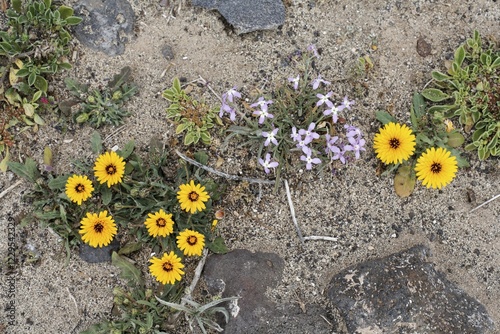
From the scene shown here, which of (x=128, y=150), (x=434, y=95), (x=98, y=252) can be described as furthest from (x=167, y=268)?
(x=434, y=95)

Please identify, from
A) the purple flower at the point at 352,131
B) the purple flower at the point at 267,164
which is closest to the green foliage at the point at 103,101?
the purple flower at the point at 267,164

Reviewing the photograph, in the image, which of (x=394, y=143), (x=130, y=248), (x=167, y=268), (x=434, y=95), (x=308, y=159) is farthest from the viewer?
(x=434, y=95)

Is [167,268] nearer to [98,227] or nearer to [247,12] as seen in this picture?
[98,227]

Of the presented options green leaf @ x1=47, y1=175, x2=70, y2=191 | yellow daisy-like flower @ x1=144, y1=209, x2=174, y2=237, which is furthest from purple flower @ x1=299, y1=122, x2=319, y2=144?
green leaf @ x1=47, y1=175, x2=70, y2=191

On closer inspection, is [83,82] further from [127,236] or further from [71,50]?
[127,236]

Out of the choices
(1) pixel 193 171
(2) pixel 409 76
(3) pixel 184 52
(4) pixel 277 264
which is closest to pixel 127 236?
(1) pixel 193 171

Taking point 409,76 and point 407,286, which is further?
point 409,76
